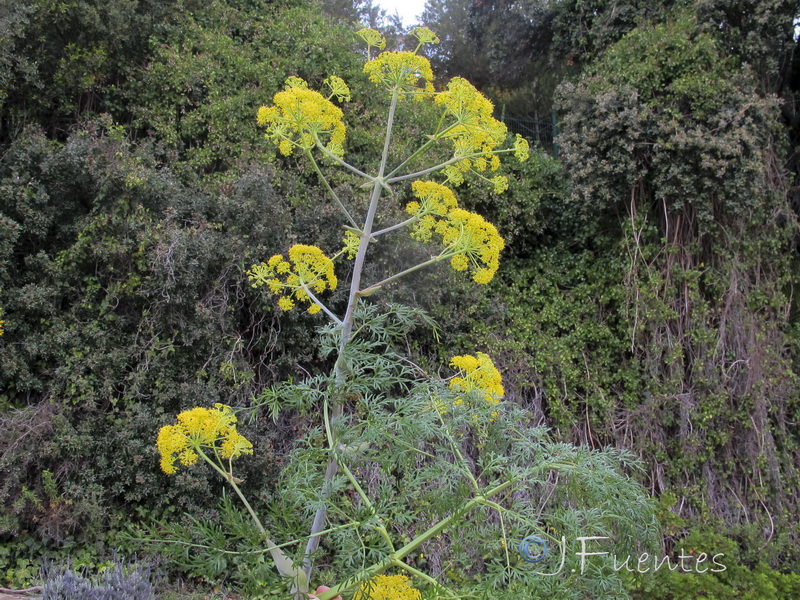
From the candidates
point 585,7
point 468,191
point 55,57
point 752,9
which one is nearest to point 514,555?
point 468,191

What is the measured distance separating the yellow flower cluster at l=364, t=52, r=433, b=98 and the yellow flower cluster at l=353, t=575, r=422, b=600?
140cm

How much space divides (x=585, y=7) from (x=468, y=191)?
100 inches

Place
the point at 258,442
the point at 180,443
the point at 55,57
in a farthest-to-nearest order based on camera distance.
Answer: the point at 55,57 → the point at 258,442 → the point at 180,443

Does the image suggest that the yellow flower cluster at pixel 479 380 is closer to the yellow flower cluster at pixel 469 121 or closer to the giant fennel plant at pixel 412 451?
the giant fennel plant at pixel 412 451

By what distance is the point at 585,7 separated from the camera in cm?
627

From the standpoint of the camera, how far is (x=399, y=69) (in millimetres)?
1892

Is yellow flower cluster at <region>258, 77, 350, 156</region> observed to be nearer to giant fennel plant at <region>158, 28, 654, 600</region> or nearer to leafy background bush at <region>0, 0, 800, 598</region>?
giant fennel plant at <region>158, 28, 654, 600</region>

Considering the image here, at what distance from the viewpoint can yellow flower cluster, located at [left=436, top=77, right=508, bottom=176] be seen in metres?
1.87

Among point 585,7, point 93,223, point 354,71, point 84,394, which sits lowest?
point 84,394

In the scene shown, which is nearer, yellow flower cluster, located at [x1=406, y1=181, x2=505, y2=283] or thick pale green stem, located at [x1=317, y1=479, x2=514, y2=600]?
thick pale green stem, located at [x1=317, y1=479, x2=514, y2=600]

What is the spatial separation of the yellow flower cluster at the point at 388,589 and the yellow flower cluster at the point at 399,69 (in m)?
1.40

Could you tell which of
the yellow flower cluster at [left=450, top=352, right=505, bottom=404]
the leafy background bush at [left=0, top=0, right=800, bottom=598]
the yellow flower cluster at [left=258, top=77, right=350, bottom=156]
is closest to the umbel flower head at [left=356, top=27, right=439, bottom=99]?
the yellow flower cluster at [left=258, top=77, right=350, bottom=156]

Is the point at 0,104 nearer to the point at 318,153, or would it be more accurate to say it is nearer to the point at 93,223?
the point at 93,223

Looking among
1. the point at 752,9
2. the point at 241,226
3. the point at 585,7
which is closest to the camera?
the point at 241,226
